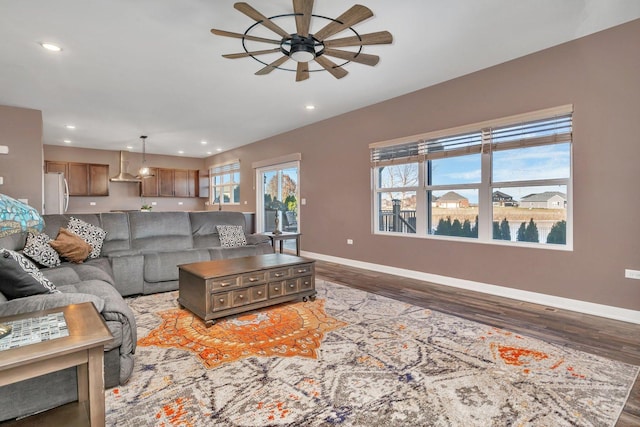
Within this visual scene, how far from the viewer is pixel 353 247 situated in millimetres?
5801

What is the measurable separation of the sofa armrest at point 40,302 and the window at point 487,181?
4.09 m

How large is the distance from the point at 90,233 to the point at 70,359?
322 cm

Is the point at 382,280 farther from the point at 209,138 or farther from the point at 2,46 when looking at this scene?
the point at 209,138

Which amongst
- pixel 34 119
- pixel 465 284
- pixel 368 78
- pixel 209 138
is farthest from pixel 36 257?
pixel 209 138

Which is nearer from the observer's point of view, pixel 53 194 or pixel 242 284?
pixel 242 284

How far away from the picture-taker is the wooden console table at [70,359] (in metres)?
1.10

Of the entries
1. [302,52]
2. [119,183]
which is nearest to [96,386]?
[302,52]

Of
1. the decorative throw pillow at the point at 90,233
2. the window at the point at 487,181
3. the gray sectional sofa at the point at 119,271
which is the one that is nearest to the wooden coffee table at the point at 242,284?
the gray sectional sofa at the point at 119,271

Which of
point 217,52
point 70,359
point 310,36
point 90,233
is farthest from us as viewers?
point 90,233

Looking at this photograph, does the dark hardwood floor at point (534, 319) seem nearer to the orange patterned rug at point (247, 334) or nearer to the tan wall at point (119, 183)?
the orange patterned rug at point (247, 334)

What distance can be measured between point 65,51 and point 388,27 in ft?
11.2

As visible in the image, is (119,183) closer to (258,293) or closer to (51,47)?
(51,47)

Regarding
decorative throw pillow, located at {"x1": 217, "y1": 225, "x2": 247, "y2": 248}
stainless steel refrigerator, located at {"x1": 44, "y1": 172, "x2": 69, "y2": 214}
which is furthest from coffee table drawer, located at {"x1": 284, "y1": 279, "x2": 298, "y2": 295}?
stainless steel refrigerator, located at {"x1": 44, "y1": 172, "x2": 69, "y2": 214}

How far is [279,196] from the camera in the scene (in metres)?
7.84
